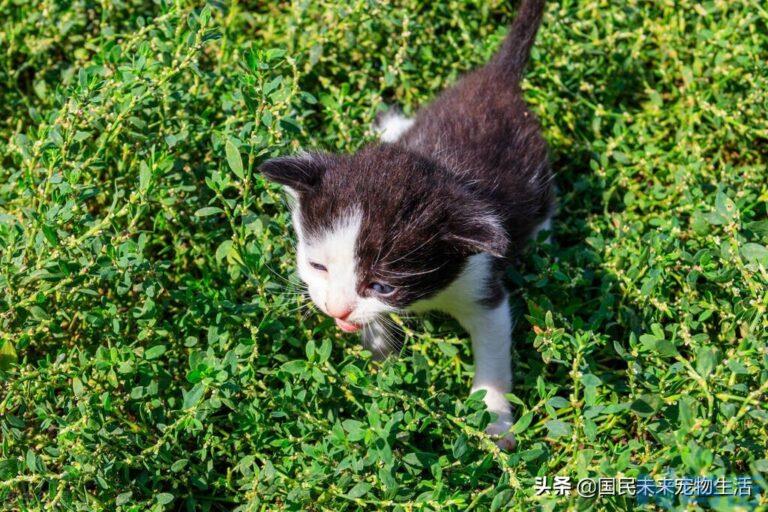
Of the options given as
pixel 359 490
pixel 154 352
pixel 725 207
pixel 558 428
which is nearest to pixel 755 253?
pixel 725 207

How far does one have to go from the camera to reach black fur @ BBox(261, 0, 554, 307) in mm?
2615

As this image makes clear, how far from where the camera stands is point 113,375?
274 cm

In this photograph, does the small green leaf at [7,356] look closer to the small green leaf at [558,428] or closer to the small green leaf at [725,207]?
the small green leaf at [558,428]

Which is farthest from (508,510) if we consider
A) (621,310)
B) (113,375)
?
(113,375)

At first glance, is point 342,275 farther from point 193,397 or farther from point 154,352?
point 154,352

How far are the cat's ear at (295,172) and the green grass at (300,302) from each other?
0.38ft

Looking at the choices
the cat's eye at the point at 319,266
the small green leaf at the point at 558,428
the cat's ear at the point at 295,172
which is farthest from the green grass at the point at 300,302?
the cat's eye at the point at 319,266

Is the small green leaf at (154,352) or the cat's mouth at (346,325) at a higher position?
the cat's mouth at (346,325)

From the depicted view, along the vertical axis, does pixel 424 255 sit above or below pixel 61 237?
above

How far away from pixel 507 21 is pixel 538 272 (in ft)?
5.32

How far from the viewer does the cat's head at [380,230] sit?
2.61 metres

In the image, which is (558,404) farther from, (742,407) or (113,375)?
(113,375)

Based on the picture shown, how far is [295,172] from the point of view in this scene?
2730 mm

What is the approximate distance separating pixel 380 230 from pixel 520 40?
1480 mm
